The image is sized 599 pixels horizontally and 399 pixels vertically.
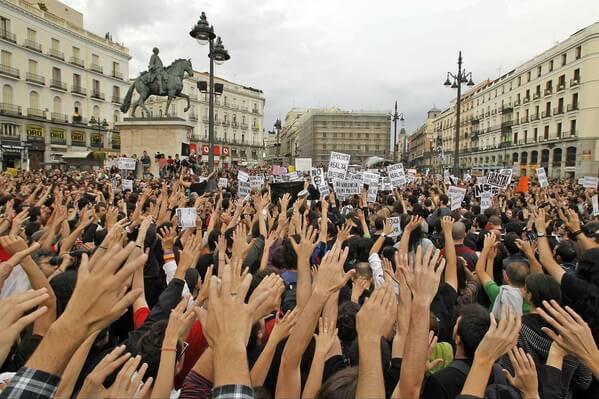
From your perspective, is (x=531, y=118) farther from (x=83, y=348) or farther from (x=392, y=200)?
(x=83, y=348)

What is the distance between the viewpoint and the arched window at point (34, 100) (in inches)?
1601

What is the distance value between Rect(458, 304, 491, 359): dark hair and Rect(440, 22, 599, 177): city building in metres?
40.1

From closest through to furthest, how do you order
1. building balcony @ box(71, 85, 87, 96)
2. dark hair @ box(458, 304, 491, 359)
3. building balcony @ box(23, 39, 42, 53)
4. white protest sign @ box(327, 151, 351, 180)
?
dark hair @ box(458, 304, 491, 359)
white protest sign @ box(327, 151, 351, 180)
building balcony @ box(23, 39, 42, 53)
building balcony @ box(71, 85, 87, 96)

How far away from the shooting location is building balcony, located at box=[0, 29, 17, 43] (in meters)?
37.5

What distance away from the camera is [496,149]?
6375 centimetres

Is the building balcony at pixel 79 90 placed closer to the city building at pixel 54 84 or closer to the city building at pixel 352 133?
the city building at pixel 54 84

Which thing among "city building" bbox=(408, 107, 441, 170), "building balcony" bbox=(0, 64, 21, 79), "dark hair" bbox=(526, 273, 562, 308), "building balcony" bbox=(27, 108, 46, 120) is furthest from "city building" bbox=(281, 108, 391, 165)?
"dark hair" bbox=(526, 273, 562, 308)

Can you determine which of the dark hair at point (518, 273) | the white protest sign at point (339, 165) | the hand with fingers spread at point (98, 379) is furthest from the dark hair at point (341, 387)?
the white protest sign at point (339, 165)

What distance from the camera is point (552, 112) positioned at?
5016 cm

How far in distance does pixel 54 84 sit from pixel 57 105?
2.15 meters

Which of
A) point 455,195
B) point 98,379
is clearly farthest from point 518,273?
point 455,195

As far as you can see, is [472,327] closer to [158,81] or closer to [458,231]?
[458,231]

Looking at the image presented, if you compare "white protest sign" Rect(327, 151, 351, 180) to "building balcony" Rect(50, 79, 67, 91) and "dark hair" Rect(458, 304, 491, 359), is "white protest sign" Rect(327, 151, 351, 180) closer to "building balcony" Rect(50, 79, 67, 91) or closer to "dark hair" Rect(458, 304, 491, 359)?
"dark hair" Rect(458, 304, 491, 359)

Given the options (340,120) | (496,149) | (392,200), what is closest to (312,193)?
(392,200)
